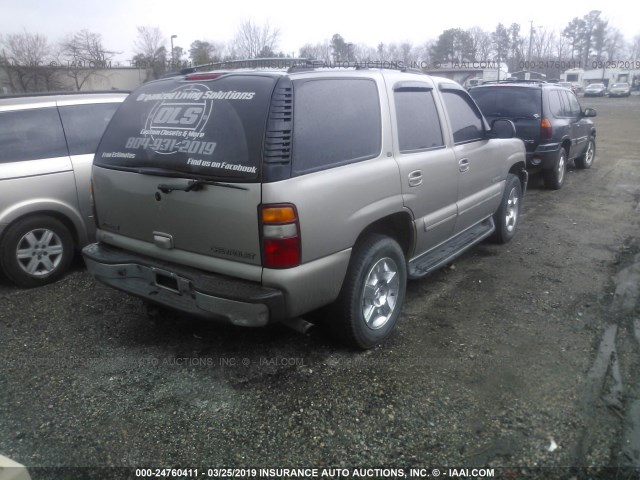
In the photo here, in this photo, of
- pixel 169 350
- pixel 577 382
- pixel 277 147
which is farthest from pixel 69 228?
pixel 577 382

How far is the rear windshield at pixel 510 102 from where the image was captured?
8.62 metres

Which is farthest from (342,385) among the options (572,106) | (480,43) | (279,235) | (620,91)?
(480,43)

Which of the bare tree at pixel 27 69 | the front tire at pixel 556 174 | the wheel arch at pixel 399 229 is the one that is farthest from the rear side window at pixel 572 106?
the bare tree at pixel 27 69

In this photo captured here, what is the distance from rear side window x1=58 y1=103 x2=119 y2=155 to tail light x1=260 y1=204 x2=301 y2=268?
10.2ft

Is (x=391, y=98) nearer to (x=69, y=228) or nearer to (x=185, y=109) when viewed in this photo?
(x=185, y=109)

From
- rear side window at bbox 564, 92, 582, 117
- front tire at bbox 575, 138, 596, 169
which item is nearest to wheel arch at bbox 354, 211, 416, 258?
rear side window at bbox 564, 92, 582, 117

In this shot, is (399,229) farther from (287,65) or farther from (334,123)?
(287,65)

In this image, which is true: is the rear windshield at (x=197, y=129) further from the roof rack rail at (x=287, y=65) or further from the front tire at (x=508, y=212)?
the front tire at (x=508, y=212)

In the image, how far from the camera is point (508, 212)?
592 cm

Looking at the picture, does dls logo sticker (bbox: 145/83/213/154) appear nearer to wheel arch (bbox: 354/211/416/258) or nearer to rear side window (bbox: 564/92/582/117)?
wheel arch (bbox: 354/211/416/258)

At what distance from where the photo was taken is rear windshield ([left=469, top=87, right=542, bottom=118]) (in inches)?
339

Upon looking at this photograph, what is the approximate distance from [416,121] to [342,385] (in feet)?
6.95

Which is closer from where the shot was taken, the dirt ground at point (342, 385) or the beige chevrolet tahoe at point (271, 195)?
the dirt ground at point (342, 385)

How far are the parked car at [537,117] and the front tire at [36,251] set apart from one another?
667 centimetres
